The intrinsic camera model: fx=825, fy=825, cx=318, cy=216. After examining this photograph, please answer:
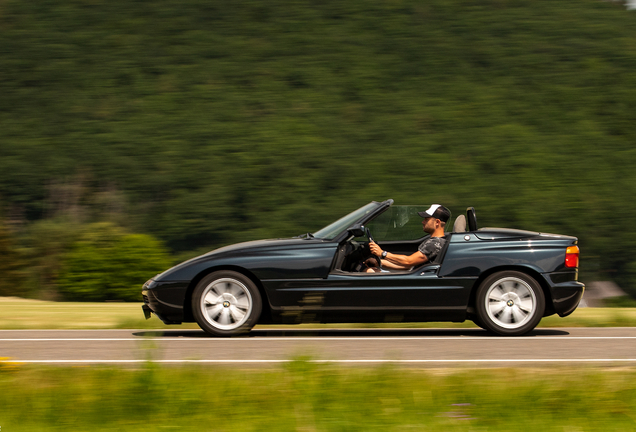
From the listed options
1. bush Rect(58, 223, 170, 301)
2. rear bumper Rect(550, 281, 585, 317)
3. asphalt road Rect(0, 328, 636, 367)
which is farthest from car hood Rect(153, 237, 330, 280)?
bush Rect(58, 223, 170, 301)

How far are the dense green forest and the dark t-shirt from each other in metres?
19.9

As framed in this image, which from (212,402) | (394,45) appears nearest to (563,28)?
(394,45)

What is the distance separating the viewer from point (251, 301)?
25.8 ft

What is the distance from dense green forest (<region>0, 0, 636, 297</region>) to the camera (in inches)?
1282

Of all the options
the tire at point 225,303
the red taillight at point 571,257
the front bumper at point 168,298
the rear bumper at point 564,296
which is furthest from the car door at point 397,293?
the front bumper at point 168,298

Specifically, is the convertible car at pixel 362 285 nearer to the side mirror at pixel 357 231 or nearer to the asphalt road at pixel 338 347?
the side mirror at pixel 357 231

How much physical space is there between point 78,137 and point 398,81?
15.2 meters

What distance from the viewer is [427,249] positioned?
8242 mm

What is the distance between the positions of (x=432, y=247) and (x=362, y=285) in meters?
0.87

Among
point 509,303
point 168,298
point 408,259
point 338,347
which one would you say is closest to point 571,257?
point 509,303

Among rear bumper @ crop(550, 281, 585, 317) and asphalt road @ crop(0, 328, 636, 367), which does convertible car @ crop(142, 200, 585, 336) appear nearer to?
rear bumper @ crop(550, 281, 585, 317)

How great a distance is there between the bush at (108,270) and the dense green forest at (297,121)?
0.18m

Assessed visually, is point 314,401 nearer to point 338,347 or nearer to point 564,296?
point 338,347

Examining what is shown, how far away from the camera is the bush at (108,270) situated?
26016 millimetres
